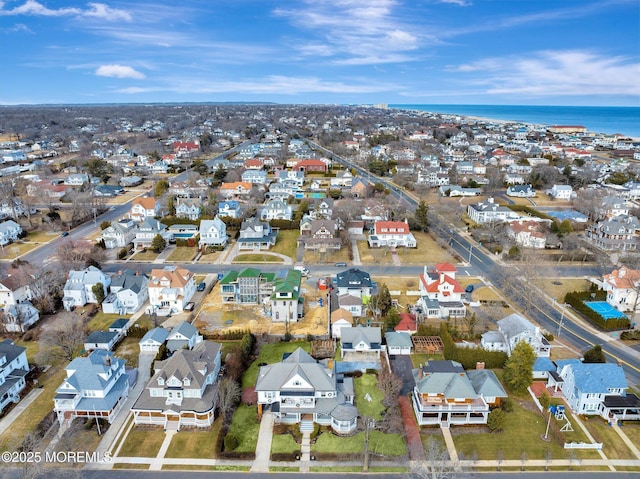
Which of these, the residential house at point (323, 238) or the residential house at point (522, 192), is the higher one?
the residential house at point (522, 192)

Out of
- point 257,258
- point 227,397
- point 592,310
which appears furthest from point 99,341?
point 592,310

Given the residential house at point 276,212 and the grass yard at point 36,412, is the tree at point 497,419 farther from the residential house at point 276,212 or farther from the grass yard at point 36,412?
the residential house at point 276,212

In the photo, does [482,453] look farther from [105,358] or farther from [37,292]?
[37,292]

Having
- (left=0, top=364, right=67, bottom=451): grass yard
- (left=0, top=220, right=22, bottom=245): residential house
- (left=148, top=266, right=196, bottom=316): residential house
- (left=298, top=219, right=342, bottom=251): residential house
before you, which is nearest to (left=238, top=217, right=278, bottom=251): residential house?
(left=298, top=219, right=342, bottom=251): residential house

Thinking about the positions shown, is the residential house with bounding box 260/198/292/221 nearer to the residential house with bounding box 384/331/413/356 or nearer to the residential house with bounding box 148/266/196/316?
the residential house with bounding box 148/266/196/316

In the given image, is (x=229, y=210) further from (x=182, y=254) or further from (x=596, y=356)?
(x=596, y=356)

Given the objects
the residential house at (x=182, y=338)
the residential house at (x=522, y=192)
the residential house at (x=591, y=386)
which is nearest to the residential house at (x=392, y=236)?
the residential house at (x=182, y=338)

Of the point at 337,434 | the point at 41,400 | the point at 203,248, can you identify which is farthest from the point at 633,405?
the point at 203,248
